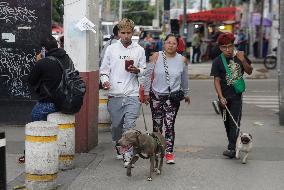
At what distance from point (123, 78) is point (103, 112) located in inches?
121

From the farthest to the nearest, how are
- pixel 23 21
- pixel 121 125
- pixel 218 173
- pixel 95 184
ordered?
pixel 23 21 < pixel 121 125 < pixel 218 173 < pixel 95 184

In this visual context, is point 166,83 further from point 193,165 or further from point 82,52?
point 82,52

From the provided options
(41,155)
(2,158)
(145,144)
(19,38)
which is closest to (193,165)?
(145,144)

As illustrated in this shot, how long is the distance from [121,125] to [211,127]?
398 centimetres

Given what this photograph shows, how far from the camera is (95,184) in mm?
7637

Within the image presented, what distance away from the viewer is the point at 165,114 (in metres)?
8.80

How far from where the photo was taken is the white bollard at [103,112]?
38.7 ft

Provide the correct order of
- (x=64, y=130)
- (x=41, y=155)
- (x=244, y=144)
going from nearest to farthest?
1. (x=41, y=155)
2. (x=64, y=130)
3. (x=244, y=144)

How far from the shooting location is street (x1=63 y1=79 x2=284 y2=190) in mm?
7695

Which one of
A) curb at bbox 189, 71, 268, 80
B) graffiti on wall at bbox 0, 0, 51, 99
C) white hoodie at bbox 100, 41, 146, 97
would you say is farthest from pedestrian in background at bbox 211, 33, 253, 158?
curb at bbox 189, 71, 268, 80

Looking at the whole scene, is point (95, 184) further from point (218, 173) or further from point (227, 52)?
point (227, 52)

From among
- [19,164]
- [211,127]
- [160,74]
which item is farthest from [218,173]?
[211,127]

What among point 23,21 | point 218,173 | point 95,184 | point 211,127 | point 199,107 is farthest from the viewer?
point 199,107

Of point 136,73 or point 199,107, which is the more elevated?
point 136,73
